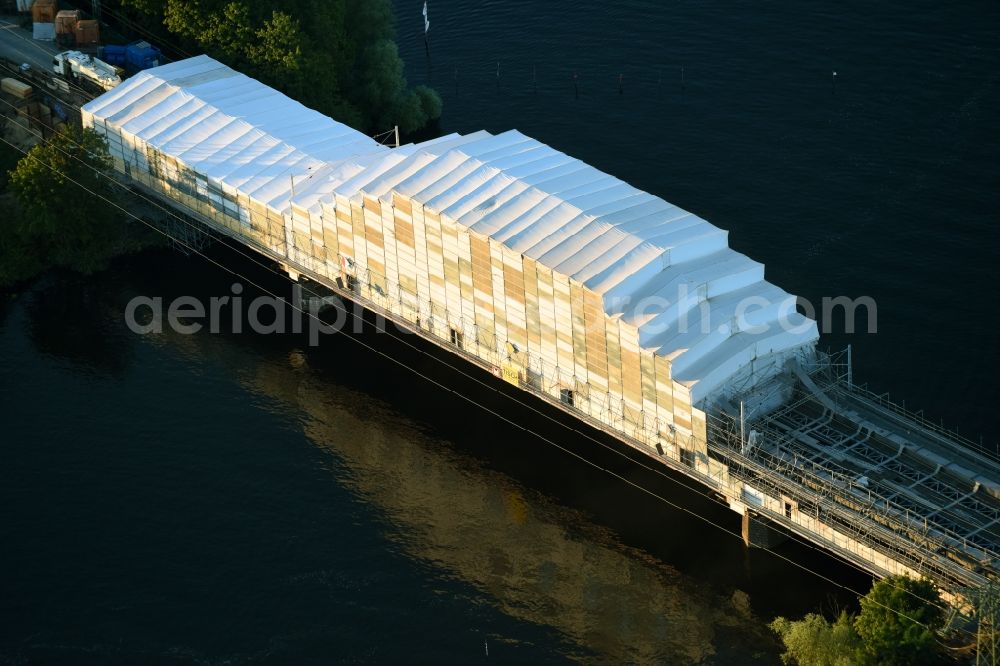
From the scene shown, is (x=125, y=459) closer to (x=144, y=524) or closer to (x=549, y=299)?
(x=144, y=524)

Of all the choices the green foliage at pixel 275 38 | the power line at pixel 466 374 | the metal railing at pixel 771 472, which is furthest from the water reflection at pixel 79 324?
the green foliage at pixel 275 38

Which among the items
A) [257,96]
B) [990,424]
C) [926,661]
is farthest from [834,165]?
[926,661]

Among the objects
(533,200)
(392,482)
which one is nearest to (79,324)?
(392,482)

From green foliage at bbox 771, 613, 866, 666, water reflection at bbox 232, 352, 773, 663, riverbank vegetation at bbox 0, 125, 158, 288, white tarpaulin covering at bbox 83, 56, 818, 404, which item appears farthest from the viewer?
riverbank vegetation at bbox 0, 125, 158, 288

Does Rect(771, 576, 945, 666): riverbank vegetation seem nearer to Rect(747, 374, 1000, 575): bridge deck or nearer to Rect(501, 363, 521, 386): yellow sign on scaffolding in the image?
Rect(747, 374, 1000, 575): bridge deck

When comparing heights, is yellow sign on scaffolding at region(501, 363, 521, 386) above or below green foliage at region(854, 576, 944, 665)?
above

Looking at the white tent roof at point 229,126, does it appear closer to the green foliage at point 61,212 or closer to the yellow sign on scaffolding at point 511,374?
the green foliage at point 61,212

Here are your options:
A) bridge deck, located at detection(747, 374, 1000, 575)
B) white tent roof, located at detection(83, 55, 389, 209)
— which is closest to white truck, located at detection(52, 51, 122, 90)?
white tent roof, located at detection(83, 55, 389, 209)
